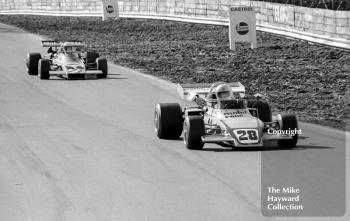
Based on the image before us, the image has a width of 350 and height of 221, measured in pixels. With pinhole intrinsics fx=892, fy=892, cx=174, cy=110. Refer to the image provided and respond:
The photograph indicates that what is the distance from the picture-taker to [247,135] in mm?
14633

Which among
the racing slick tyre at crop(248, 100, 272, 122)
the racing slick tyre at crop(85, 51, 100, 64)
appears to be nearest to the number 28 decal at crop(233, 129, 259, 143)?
the racing slick tyre at crop(248, 100, 272, 122)

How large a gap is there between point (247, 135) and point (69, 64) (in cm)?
1266

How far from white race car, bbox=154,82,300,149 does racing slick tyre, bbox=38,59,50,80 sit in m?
9.95

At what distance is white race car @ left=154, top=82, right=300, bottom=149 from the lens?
14711 mm

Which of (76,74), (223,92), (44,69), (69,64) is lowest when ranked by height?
(76,74)

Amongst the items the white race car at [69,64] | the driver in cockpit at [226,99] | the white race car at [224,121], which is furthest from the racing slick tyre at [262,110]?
the white race car at [69,64]

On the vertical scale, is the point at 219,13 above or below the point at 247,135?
above

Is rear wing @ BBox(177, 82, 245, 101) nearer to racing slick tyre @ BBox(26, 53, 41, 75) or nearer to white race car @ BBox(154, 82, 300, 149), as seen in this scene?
white race car @ BBox(154, 82, 300, 149)

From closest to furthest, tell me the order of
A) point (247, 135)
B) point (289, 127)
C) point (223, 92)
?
1. point (247, 135)
2. point (289, 127)
3. point (223, 92)

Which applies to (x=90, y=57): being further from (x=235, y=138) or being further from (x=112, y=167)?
(x=112, y=167)

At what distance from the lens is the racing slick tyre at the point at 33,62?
89.1 ft

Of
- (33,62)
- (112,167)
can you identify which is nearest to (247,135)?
(112,167)

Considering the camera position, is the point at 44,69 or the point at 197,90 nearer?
the point at 197,90

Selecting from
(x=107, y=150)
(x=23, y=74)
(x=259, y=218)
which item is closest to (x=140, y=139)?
(x=107, y=150)
